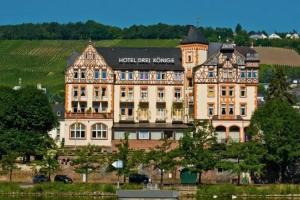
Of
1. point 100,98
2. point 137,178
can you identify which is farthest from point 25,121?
point 137,178

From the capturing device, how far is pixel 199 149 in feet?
281

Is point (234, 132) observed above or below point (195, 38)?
below

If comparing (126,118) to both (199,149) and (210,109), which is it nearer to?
(210,109)

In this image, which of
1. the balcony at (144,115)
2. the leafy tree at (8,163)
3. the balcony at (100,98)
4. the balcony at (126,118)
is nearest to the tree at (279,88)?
the balcony at (144,115)

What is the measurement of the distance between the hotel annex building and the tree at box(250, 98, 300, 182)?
37.2 feet

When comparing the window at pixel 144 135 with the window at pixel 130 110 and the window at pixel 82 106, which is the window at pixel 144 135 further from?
the window at pixel 82 106

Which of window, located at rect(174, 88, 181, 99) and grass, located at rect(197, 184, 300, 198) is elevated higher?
window, located at rect(174, 88, 181, 99)

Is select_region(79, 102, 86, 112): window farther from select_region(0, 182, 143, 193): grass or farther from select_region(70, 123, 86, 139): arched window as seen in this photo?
select_region(0, 182, 143, 193): grass

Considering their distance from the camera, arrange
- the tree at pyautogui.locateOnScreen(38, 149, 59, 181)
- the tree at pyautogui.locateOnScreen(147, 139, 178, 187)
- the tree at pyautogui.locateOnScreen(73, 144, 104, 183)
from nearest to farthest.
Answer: the tree at pyautogui.locateOnScreen(147, 139, 178, 187) < the tree at pyautogui.locateOnScreen(38, 149, 59, 181) < the tree at pyautogui.locateOnScreen(73, 144, 104, 183)

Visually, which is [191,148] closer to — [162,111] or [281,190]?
[281,190]

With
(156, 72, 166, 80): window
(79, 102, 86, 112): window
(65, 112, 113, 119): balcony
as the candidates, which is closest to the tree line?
(65, 112, 113, 119): balcony

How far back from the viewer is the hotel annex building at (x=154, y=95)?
102562mm

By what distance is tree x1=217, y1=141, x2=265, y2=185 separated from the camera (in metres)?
83.6

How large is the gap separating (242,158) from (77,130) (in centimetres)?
2342
